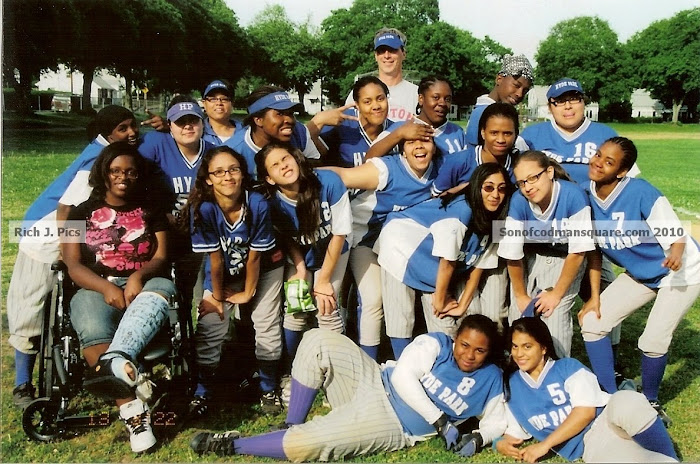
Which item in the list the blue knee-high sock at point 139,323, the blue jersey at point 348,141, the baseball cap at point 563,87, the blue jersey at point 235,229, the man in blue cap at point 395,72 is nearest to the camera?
the blue knee-high sock at point 139,323

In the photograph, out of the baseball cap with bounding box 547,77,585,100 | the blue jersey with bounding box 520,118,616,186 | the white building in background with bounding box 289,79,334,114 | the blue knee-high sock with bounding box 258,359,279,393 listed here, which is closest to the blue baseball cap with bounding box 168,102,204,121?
the white building in background with bounding box 289,79,334,114

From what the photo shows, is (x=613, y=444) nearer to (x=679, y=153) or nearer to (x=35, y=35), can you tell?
(x=35, y=35)

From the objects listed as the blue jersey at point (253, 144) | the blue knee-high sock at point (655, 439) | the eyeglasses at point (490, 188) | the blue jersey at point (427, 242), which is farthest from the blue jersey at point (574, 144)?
the blue knee-high sock at point (655, 439)

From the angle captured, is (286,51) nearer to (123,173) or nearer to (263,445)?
(123,173)

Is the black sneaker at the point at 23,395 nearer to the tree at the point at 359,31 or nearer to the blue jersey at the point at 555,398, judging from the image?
the blue jersey at the point at 555,398

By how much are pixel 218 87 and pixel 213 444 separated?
2.26m

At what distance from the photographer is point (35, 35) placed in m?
3.88

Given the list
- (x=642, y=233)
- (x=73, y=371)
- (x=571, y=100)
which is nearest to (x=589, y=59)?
(x=571, y=100)

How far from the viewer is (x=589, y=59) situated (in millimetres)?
4969

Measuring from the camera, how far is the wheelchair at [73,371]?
3.27m

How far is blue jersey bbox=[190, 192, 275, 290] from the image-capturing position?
350 centimetres

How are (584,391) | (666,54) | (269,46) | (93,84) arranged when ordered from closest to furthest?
(584,391), (269,46), (93,84), (666,54)

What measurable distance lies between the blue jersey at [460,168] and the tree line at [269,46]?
994 mm

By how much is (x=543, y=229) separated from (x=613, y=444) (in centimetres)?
116
